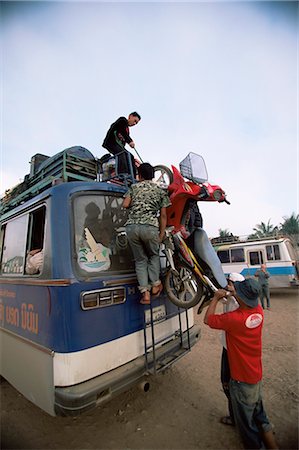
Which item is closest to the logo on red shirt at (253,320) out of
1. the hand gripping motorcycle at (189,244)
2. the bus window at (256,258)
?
the hand gripping motorcycle at (189,244)

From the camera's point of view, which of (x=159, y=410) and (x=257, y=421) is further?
(x=159, y=410)

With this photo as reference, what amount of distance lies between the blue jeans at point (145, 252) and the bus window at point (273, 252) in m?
10.2

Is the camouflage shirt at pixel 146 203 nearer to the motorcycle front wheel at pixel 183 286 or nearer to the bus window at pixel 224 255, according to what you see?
the motorcycle front wheel at pixel 183 286

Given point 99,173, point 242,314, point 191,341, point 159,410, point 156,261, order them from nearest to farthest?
point 242,314 → point 156,261 → point 159,410 → point 191,341 → point 99,173

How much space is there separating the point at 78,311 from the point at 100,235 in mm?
865

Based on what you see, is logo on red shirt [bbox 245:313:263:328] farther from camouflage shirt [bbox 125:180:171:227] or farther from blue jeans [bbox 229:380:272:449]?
camouflage shirt [bbox 125:180:171:227]

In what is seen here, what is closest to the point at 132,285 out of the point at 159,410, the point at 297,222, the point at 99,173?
the point at 159,410

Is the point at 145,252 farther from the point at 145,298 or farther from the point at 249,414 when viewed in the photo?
the point at 249,414

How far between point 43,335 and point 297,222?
32302 millimetres

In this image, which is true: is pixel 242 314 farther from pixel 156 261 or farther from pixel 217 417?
pixel 217 417

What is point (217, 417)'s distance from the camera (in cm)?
297

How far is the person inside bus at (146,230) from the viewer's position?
8.97 ft

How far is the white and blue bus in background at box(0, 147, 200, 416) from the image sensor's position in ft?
7.43

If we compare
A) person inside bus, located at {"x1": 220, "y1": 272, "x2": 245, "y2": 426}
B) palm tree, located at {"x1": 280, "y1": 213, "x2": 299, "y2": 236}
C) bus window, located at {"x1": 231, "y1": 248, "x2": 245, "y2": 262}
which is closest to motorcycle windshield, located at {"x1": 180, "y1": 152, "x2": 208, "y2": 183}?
person inside bus, located at {"x1": 220, "y1": 272, "x2": 245, "y2": 426}
